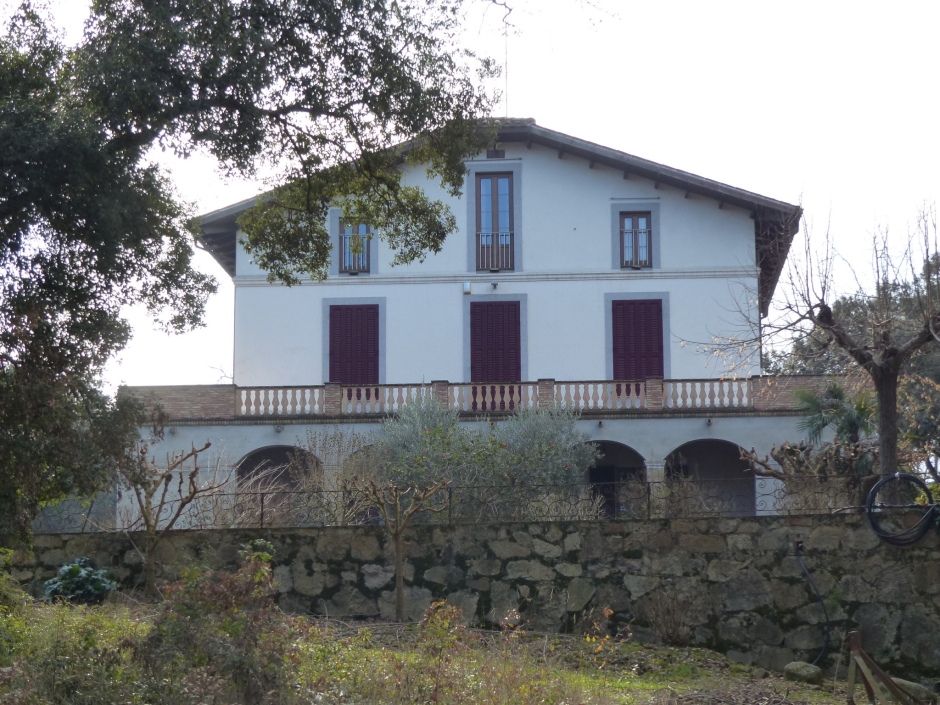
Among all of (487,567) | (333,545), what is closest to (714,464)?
(487,567)

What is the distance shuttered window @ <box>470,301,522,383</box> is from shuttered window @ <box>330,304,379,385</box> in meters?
2.16

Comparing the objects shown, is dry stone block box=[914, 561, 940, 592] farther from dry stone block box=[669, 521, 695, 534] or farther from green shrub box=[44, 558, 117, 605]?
green shrub box=[44, 558, 117, 605]

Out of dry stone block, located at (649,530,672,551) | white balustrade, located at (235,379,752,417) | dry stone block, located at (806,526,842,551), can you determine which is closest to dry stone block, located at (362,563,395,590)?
dry stone block, located at (649,530,672,551)

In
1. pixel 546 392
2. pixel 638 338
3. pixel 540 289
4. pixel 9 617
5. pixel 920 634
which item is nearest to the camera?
pixel 9 617

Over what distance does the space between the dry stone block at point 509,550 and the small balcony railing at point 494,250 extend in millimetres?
11666

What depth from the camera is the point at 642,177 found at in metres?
24.1

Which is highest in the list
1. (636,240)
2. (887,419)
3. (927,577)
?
(636,240)

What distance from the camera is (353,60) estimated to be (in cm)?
1008

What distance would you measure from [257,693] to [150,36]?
5287 millimetres

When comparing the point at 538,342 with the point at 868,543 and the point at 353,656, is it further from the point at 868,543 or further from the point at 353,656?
the point at 353,656

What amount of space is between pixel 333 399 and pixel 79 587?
9684 mm

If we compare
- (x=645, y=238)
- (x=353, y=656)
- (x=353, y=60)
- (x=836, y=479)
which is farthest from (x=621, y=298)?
(x=353, y=656)

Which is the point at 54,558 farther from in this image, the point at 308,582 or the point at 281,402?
the point at 281,402

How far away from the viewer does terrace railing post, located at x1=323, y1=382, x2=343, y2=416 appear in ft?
71.5
